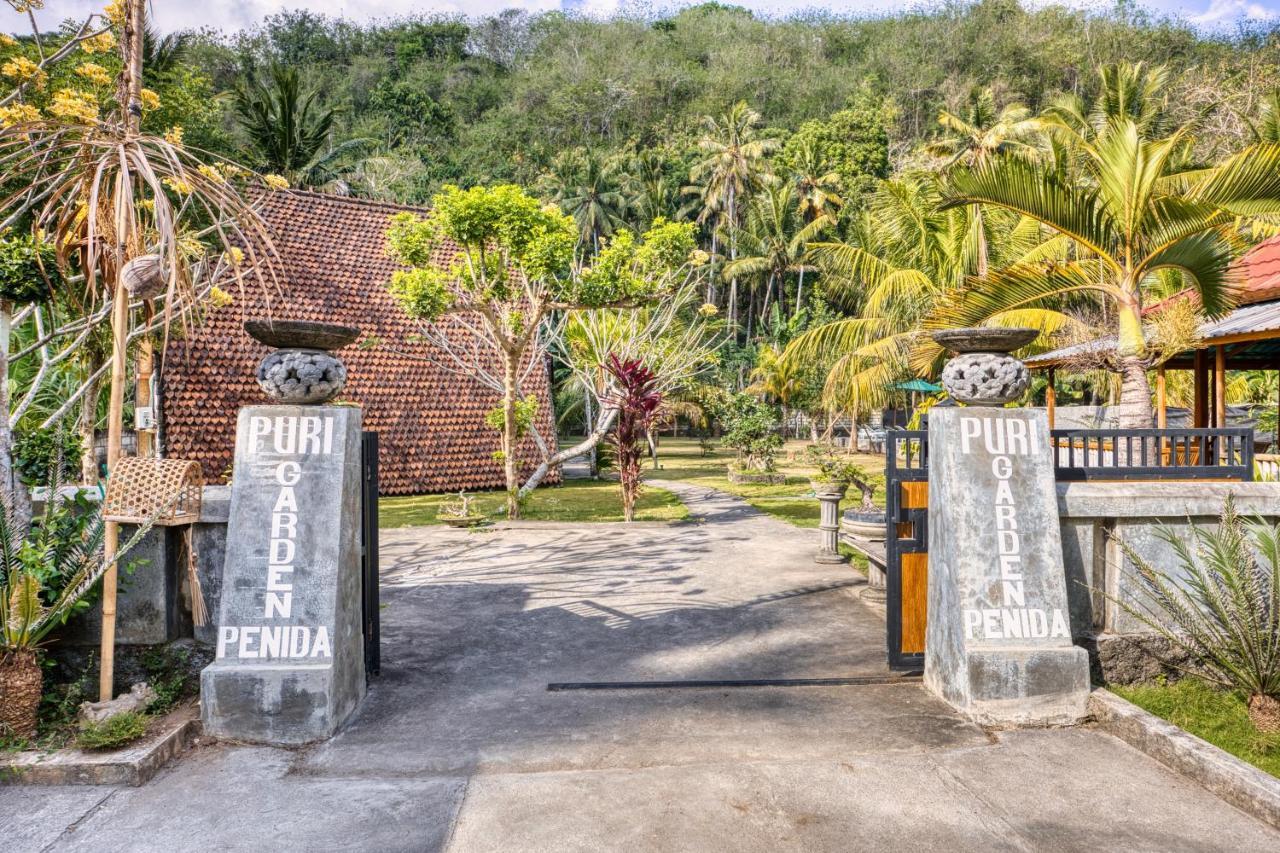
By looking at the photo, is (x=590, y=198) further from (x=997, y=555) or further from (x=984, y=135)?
(x=997, y=555)

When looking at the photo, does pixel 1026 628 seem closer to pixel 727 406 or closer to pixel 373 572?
pixel 373 572

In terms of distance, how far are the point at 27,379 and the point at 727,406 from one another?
14.7 metres

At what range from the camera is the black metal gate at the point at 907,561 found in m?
5.38

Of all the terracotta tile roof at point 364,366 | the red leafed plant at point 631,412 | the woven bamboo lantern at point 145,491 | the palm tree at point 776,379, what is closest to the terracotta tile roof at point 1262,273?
the red leafed plant at point 631,412

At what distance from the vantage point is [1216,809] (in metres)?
3.69

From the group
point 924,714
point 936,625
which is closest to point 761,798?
point 924,714

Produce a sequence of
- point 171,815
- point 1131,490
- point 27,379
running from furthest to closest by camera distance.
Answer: point 27,379 → point 1131,490 → point 171,815

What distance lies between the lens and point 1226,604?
4789mm

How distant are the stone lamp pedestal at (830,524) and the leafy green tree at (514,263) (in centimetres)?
450

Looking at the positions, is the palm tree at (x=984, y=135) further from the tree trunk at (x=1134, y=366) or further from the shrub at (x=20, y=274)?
the shrub at (x=20, y=274)

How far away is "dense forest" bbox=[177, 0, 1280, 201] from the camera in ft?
145

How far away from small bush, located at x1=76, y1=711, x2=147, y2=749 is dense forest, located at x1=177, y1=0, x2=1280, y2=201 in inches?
1301

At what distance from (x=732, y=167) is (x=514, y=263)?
3352cm

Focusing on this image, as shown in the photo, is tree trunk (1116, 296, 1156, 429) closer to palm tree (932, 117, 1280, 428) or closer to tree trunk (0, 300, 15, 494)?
palm tree (932, 117, 1280, 428)
